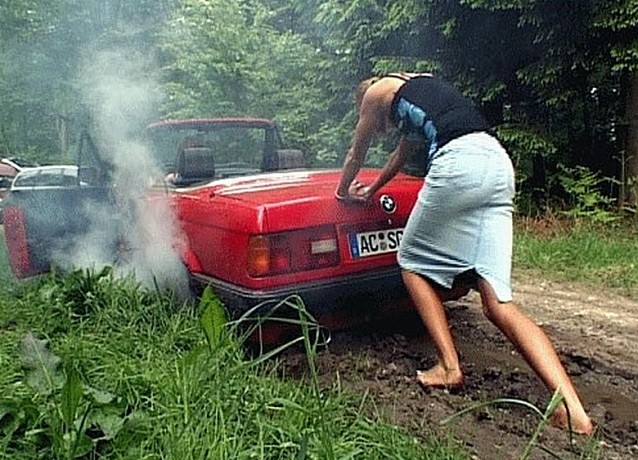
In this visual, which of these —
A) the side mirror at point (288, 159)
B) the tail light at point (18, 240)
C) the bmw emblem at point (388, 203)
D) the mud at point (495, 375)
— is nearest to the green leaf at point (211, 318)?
the mud at point (495, 375)

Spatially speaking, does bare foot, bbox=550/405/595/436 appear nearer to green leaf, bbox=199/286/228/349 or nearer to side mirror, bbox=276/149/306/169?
green leaf, bbox=199/286/228/349

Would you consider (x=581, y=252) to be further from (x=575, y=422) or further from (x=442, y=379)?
(x=575, y=422)

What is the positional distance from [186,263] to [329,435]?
6.02 feet

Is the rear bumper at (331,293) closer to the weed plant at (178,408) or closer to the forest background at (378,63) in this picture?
the weed plant at (178,408)

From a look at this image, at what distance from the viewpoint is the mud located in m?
2.81

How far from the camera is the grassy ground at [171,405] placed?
2324 millimetres

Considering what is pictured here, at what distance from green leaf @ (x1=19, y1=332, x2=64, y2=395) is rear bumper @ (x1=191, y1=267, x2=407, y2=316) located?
102cm

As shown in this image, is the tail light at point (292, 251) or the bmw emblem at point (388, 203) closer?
the tail light at point (292, 251)

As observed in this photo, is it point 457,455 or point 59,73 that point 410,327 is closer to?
point 457,455

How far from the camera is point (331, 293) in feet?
12.1

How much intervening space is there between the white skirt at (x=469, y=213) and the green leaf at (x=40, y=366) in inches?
63.5

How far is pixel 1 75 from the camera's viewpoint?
13766 millimetres

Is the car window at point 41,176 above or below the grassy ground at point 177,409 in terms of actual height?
below

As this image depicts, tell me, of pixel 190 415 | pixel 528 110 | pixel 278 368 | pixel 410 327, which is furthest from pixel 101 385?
pixel 528 110
